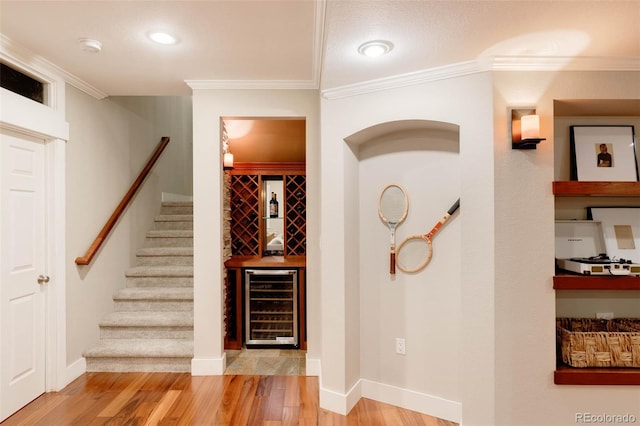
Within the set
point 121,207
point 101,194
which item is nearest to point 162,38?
point 101,194

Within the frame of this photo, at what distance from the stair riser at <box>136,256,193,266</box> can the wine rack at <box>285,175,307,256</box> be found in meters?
1.12

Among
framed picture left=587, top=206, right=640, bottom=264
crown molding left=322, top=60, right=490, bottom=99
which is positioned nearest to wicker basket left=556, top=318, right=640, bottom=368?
framed picture left=587, top=206, right=640, bottom=264

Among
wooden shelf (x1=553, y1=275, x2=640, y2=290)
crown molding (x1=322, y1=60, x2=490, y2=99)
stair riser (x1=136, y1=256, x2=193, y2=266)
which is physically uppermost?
crown molding (x1=322, y1=60, x2=490, y2=99)

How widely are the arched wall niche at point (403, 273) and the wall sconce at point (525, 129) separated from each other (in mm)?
329

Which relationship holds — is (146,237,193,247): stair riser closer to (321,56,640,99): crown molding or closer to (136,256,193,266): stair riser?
(136,256,193,266): stair riser

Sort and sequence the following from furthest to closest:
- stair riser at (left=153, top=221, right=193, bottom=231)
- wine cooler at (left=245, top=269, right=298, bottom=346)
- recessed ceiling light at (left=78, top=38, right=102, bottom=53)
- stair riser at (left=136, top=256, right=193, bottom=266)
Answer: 1. stair riser at (left=153, top=221, right=193, bottom=231)
2. stair riser at (left=136, top=256, right=193, bottom=266)
3. wine cooler at (left=245, top=269, right=298, bottom=346)
4. recessed ceiling light at (left=78, top=38, right=102, bottom=53)

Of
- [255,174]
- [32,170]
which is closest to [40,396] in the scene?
[32,170]

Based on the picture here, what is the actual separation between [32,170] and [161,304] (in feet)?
5.16

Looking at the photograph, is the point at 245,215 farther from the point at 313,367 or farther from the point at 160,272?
the point at 313,367

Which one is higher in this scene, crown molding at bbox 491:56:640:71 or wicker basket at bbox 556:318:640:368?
crown molding at bbox 491:56:640:71

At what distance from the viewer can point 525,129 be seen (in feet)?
6.21

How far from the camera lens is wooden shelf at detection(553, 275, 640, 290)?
1964 millimetres

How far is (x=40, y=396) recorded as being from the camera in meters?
2.52

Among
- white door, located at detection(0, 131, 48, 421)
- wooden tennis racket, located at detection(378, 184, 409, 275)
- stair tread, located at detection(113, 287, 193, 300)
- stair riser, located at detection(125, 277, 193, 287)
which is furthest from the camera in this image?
stair riser, located at detection(125, 277, 193, 287)
